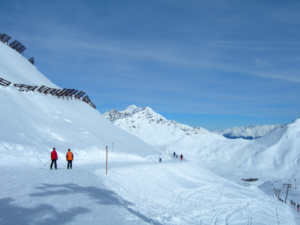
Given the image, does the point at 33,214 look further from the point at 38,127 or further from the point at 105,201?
the point at 38,127

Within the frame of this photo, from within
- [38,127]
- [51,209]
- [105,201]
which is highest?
[38,127]

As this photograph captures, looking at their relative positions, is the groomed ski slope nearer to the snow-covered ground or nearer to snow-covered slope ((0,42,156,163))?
the snow-covered ground

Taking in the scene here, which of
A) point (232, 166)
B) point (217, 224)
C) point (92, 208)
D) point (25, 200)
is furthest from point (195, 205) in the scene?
point (232, 166)

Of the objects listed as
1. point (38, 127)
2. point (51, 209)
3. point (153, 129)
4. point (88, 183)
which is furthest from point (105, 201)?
point (153, 129)

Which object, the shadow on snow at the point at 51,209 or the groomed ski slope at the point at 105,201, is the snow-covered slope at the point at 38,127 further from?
the shadow on snow at the point at 51,209

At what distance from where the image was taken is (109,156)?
76.4ft

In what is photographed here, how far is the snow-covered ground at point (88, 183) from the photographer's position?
7.44m

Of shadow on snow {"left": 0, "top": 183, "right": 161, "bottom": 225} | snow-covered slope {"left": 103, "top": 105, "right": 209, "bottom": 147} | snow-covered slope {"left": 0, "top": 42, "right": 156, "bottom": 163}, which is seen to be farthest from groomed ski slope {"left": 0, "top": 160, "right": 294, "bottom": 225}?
snow-covered slope {"left": 103, "top": 105, "right": 209, "bottom": 147}

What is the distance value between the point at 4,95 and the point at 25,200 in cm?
1807

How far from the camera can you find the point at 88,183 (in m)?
10.9

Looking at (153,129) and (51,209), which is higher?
(153,129)

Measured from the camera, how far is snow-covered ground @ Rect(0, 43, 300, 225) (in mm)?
7441

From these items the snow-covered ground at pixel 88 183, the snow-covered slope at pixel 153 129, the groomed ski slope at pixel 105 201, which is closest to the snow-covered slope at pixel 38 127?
the snow-covered ground at pixel 88 183

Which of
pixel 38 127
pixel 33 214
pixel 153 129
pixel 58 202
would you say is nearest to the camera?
pixel 33 214
